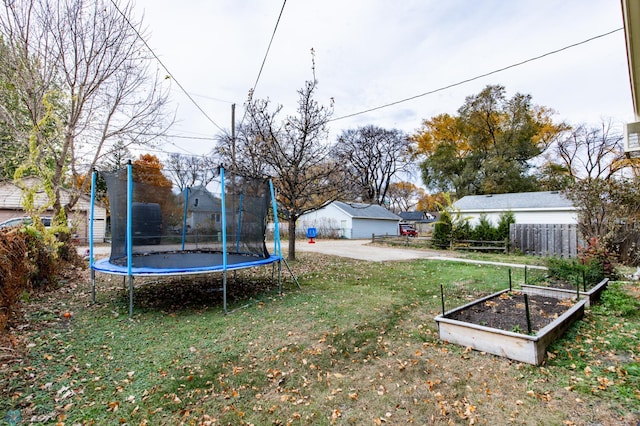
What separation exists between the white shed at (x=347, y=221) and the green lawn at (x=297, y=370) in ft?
61.6

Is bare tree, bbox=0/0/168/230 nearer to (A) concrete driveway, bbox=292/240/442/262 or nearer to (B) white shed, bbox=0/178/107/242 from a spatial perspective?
(B) white shed, bbox=0/178/107/242

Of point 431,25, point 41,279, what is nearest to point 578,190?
point 431,25

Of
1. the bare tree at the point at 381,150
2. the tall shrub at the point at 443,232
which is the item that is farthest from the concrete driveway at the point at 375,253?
the bare tree at the point at 381,150

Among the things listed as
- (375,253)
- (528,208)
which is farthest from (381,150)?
(375,253)

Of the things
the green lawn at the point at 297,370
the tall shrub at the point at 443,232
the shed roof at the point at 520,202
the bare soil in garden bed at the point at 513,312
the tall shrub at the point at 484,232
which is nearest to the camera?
the green lawn at the point at 297,370

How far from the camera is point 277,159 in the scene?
849 cm

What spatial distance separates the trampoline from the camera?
5219 mm

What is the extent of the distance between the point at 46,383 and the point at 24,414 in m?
0.42

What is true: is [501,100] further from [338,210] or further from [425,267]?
[425,267]

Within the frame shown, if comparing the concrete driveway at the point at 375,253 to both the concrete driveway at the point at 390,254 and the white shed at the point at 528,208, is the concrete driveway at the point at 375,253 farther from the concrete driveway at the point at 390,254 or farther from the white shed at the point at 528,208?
the white shed at the point at 528,208

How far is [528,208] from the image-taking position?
15820 millimetres

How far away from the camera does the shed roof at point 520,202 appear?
14986mm

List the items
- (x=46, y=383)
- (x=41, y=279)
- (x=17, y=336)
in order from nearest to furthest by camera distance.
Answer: (x=46, y=383)
(x=17, y=336)
(x=41, y=279)

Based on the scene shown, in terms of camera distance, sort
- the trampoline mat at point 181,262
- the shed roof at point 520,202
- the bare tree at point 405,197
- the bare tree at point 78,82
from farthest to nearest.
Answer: the bare tree at point 405,197, the shed roof at point 520,202, the bare tree at point 78,82, the trampoline mat at point 181,262
